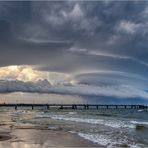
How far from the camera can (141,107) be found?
19350cm

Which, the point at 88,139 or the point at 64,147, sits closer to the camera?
Result: the point at 64,147

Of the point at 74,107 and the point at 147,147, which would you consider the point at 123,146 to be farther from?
the point at 74,107

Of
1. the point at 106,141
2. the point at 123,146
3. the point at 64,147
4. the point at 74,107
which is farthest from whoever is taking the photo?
the point at 74,107

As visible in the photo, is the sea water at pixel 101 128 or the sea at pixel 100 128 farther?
the sea water at pixel 101 128

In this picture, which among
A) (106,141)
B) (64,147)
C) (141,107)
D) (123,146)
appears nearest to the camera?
(64,147)

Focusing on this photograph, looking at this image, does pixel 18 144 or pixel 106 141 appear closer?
pixel 18 144

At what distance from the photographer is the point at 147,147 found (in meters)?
20.8

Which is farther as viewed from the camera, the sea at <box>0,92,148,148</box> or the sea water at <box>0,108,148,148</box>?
the sea water at <box>0,108,148,148</box>

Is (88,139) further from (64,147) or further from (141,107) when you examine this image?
(141,107)

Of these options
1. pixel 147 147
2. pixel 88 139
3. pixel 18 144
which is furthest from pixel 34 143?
pixel 147 147

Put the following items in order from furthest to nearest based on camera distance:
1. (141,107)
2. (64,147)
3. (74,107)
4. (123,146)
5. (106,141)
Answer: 1. (141,107)
2. (74,107)
3. (106,141)
4. (123,146)
5. (64,147)

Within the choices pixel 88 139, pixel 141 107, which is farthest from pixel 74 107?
pixel 88 139

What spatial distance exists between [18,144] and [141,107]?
180 metres

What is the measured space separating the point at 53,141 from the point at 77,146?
2.40m
